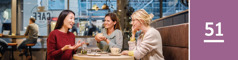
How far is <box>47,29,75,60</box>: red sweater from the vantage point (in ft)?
7.13

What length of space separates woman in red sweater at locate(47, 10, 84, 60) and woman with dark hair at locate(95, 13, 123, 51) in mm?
377

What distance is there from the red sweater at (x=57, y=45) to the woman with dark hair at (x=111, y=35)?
1.26 feet

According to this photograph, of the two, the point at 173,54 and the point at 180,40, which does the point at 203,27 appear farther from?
the point at 173,54

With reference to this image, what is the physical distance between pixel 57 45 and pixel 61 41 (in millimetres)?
55

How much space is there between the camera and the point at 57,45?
2.24 metres

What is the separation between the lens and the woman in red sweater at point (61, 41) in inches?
85.7

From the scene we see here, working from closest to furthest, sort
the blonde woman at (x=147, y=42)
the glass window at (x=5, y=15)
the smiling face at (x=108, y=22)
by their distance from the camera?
the blonde woman at (x=147, y=42)
the smiling face at (x=108, y=22)
the glass window at (x=5, y=15)

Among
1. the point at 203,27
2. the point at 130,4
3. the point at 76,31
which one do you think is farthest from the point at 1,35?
the point at 203,27

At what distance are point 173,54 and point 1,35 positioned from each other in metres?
5.41

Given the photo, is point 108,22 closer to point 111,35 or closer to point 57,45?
point 111,35

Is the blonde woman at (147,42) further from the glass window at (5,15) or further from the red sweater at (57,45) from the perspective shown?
the glass window at (5,15)

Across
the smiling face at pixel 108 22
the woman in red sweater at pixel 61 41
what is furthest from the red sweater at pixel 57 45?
the smiling face at pixel 108 22

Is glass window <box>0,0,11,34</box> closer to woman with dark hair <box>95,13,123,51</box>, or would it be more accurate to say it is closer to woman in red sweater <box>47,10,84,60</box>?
woman with dark hair <box>95,13,123,51</box>

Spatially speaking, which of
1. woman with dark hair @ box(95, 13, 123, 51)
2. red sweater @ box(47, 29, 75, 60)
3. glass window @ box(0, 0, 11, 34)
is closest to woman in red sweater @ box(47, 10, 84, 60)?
red sweater @ box(47, 29, 75, 60)
